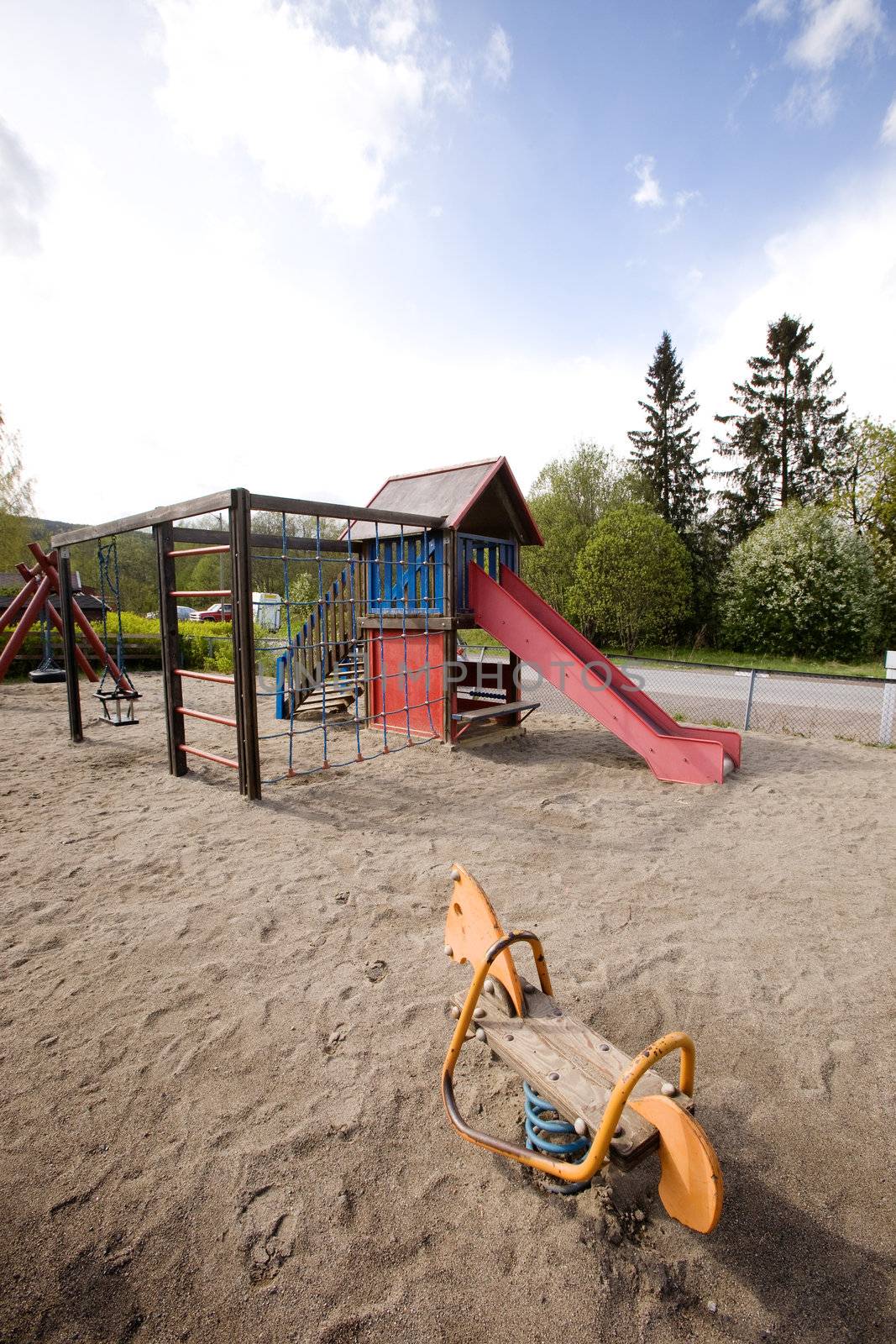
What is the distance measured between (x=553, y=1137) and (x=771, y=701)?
10843 mm

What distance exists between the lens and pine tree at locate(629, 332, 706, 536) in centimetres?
2806

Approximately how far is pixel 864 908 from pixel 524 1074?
2786mm

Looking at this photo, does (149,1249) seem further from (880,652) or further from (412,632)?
(880,652)

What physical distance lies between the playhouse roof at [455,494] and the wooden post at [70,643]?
339 centimetres

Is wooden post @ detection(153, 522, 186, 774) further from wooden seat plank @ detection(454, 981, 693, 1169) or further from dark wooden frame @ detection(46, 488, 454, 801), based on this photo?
wooden seat plank @ detection(454, 981, 693, 1169)

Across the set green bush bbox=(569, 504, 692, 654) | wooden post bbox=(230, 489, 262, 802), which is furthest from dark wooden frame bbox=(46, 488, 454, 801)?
green bush bbox=(569, 504, 692, 654)

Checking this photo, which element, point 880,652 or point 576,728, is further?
point 880,652

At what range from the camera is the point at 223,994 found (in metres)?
2.75

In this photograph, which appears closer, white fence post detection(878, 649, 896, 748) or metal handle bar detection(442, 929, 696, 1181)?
metal handle bar detection(442, 929, 696, 1181)

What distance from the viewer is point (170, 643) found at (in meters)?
5.97

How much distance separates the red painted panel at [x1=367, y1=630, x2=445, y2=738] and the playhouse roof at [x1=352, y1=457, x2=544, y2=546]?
128cm

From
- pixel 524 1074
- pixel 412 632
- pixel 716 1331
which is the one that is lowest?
pixel 716 1331

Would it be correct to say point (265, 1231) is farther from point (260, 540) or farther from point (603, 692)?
point (260, 540)

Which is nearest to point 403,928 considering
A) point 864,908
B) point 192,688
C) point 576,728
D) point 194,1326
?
point 194,1326
